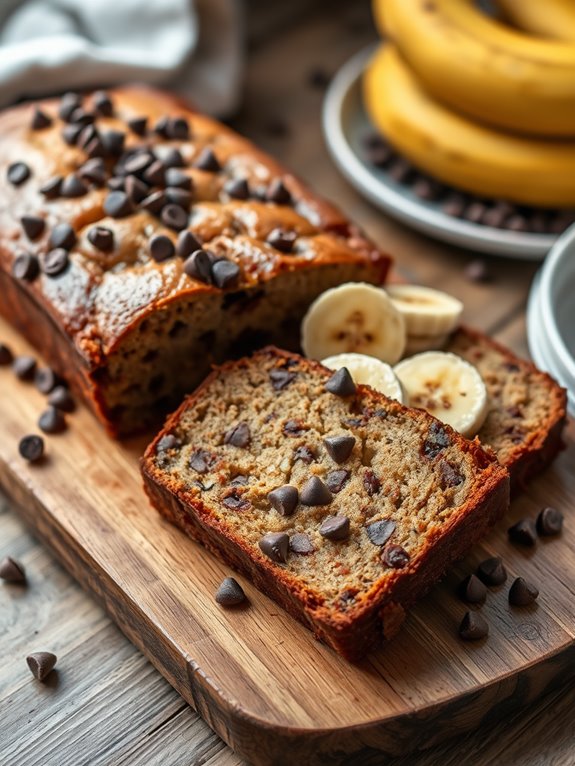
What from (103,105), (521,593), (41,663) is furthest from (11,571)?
(103,105)

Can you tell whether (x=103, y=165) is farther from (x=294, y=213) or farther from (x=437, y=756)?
(x=437, y=756)

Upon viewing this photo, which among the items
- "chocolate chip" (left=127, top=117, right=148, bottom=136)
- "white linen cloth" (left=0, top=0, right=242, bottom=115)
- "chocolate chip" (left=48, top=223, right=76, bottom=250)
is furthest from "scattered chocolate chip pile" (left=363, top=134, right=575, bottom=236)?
"chocolate chip" (left=48, top=223, right=76, bottom=250)

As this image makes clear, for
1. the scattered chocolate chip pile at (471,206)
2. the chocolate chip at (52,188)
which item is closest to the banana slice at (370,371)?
the chocolate chip at (52,188)

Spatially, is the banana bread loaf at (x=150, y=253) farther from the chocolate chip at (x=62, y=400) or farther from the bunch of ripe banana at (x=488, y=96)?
the bunch of ripe banana at (x=488, y=96)

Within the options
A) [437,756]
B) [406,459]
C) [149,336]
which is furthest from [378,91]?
[437,756]

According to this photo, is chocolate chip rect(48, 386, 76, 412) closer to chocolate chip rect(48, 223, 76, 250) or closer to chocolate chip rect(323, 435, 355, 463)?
chocolate chip rect(48, 223, 76, 250)

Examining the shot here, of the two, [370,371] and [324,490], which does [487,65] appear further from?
[324,490]
